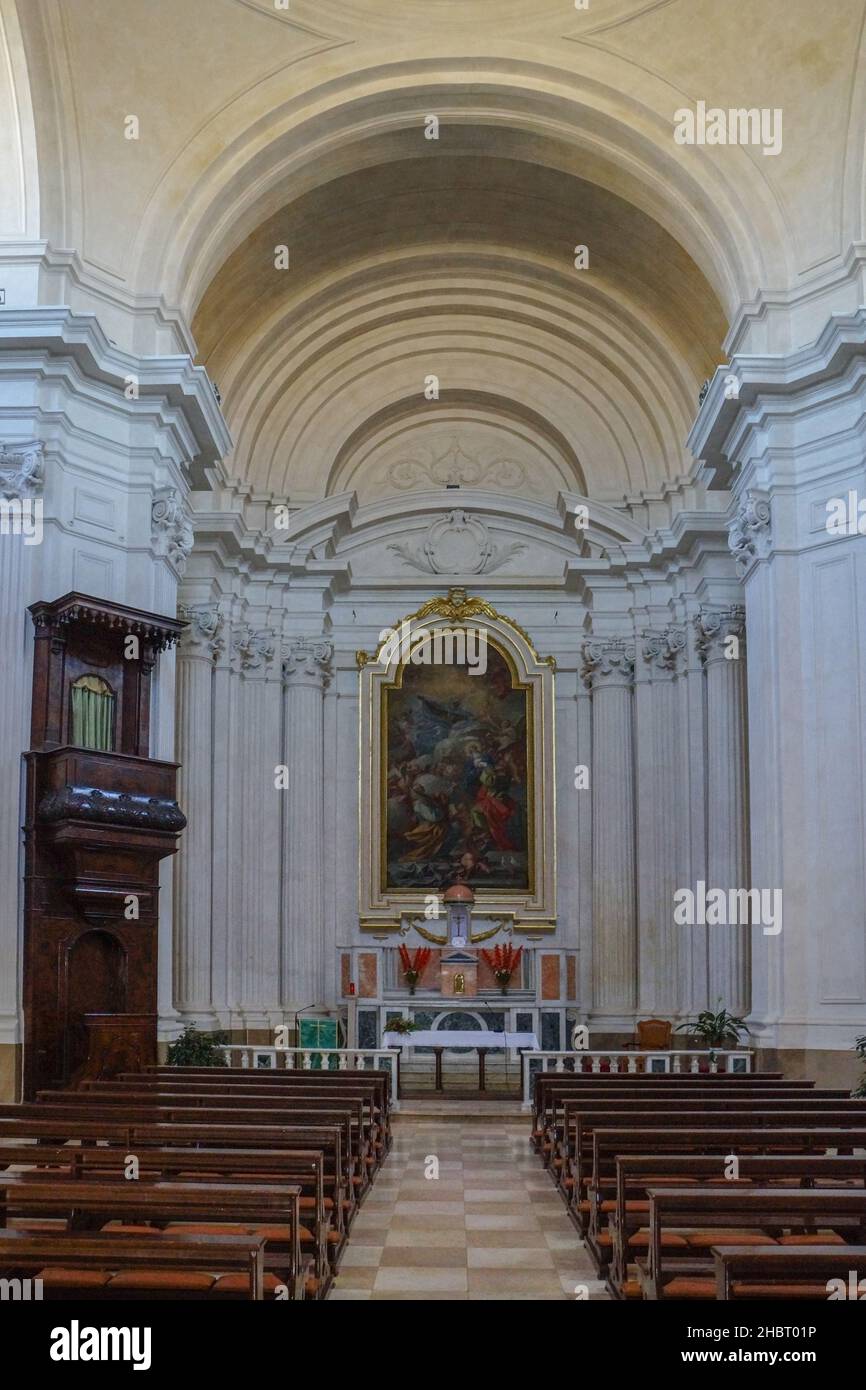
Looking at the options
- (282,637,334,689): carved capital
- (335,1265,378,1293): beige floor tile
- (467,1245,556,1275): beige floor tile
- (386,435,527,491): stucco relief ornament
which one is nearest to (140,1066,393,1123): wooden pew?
(467,1245,556,1275): beige floor tile

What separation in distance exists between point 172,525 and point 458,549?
7.31 metres

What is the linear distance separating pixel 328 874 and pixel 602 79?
11.2m

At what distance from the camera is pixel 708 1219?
6020 millimetres

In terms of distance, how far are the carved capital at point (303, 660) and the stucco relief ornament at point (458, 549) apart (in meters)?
2.12

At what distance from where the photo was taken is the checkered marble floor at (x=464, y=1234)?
24.1 feet

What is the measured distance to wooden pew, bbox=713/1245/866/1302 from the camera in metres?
4.78

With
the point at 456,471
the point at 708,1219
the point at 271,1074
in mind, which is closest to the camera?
the point at 708,1219

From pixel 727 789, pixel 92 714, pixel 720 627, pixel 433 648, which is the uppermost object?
pixel 433 648

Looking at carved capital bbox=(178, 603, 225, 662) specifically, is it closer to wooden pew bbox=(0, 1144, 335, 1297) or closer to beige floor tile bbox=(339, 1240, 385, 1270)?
beige floor tile bbox=(339, 1240, 385, 1270)

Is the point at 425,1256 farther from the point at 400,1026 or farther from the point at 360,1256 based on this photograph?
the point at 400,1026

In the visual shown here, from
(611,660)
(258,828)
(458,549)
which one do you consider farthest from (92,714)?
(458,549)

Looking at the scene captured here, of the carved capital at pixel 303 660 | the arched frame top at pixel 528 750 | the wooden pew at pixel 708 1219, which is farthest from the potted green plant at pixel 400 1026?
the wooden pew at pixel 708 1219
